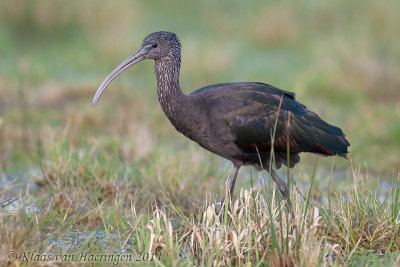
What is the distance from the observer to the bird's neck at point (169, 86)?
4.61 meters

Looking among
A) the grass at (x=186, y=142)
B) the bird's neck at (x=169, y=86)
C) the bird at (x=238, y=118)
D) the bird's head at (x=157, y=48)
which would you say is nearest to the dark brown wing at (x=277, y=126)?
the bird at (x=238, y=118)

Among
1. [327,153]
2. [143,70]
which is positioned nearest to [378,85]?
[143,70]

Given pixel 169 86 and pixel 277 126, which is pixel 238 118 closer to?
pixel 277 126

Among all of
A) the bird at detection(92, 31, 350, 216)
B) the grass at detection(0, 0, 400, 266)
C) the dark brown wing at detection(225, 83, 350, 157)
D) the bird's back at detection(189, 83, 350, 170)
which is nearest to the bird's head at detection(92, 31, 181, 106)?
the bird at detection(92, 31, 350, 216)

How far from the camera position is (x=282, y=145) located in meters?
4.79

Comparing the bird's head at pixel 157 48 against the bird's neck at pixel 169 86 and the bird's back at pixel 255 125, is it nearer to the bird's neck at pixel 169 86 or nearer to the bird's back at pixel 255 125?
the bird's neck at pixel 169 86

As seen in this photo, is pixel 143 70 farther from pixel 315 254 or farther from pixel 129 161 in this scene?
pixel 315 254

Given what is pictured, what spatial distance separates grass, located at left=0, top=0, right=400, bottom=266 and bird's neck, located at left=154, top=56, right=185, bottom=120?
70cm

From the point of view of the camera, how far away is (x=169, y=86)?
4688mm

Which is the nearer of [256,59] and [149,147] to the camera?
[149,147]

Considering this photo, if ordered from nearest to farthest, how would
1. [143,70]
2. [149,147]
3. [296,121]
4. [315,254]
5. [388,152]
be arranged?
[315,254]
[296,121]
[149,147]
[388,152]
[143,70]

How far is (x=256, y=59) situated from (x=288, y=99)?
6.46m

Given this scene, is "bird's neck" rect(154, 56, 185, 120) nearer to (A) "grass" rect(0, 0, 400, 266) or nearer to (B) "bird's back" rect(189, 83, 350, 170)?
(B) "bird's back" rect(189, 83, 350, 170)

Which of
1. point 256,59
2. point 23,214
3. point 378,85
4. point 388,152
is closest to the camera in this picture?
point 23,214
